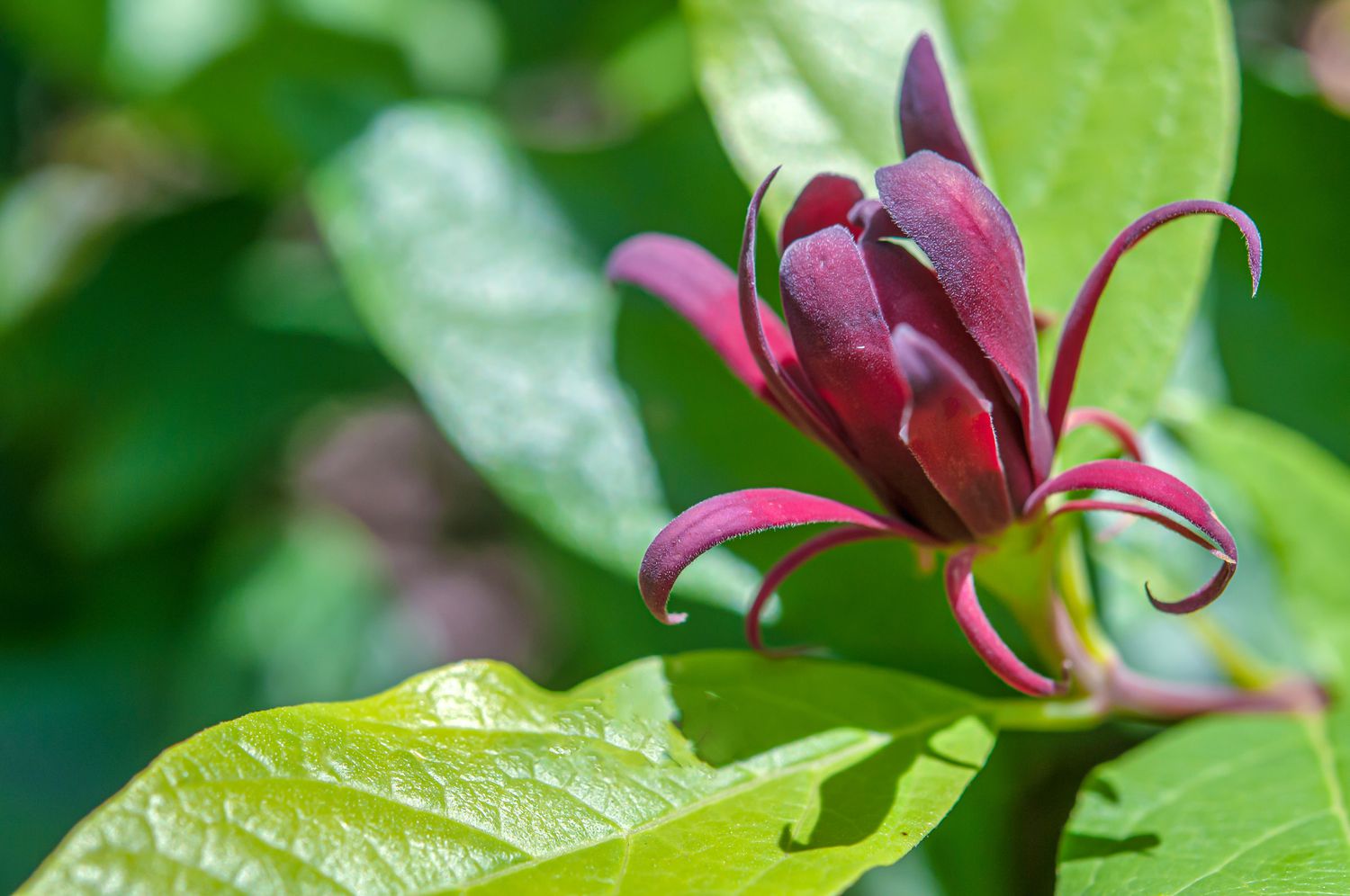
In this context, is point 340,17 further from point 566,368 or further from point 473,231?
point 566,368

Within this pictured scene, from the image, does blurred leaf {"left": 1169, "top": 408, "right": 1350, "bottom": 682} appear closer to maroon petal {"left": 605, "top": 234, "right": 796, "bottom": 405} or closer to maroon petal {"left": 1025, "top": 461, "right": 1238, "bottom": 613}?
maroon petal {"left": 1025, "top": 461, "right": 1238, "bottom": 613}

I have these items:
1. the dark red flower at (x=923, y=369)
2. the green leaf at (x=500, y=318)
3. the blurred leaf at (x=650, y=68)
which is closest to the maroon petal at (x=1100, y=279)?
the dark red flower at (x=923, y=369)

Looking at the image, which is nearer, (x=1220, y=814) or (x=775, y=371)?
(x=775, y=371)

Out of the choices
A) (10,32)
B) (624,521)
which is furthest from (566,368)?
(10,32)

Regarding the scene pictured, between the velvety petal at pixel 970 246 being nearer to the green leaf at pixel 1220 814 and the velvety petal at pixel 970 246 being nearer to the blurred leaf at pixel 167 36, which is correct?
the green leaf at pixel 1220 814

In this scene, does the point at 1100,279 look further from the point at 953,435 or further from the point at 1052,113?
the point at 1052,113

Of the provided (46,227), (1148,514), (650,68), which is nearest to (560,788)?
(1148,514)
